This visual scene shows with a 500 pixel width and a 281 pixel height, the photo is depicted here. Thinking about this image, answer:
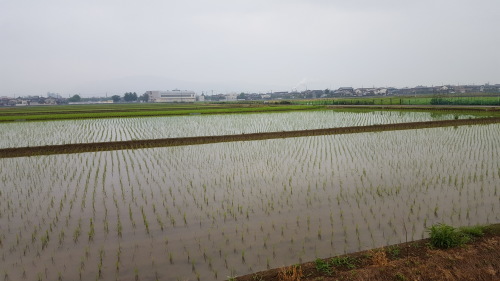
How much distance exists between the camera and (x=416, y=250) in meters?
3.76

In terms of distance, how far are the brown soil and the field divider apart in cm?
998

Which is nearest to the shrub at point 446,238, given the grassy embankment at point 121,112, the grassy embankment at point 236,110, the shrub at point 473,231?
the shrub at point 473,231

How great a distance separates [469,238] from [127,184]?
21.1 feet

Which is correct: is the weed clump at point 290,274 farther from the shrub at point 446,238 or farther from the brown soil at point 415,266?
the shrub at point 446,238

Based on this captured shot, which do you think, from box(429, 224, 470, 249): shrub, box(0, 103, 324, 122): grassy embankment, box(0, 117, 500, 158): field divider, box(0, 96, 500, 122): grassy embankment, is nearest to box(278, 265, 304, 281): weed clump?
box(429, 224, 470, 249): shrub

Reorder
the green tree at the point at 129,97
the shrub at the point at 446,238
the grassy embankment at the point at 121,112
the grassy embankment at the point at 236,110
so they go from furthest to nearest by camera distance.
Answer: the green tree at the point at 129,97 → the grassy embankment at the point at 121,112 → the grassy embankment at the point at 236,110 → the shrub at the point at 446,238

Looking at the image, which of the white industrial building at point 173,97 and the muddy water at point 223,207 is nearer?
the muddy water at point 223,207

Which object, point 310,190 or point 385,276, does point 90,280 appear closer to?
point 385,276

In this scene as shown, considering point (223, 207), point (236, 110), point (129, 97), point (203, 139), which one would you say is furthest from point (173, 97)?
point (223, 207)

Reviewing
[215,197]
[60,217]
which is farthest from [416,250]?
[60,217]

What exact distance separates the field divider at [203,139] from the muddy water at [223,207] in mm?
1837

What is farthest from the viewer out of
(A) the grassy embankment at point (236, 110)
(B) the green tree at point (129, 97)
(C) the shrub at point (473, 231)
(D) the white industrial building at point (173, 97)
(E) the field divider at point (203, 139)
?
(B) the green tree at point (129, 97)

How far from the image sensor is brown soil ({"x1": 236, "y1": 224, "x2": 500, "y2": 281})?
3.30 metres

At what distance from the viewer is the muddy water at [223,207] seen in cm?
395
